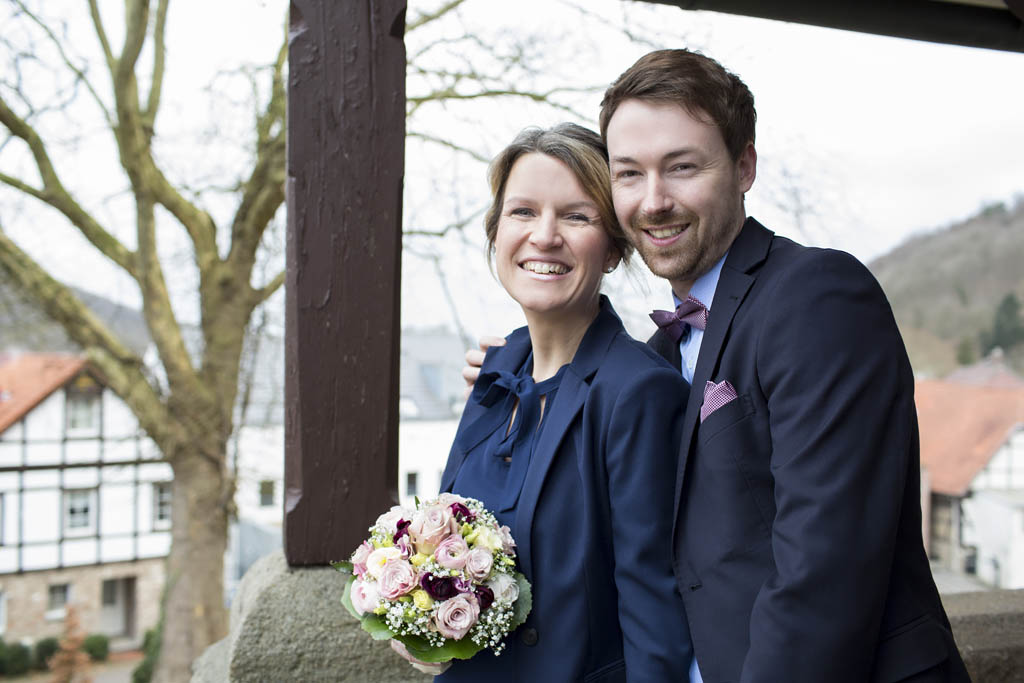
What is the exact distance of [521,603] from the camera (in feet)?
5.10

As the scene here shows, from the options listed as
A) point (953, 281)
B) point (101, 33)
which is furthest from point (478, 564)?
point (953, 281)

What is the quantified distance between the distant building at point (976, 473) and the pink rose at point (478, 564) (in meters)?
23.2

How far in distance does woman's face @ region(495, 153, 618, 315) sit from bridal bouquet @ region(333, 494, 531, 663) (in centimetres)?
47

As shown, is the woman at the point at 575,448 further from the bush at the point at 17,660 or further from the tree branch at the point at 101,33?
the bush at the point at 17,660

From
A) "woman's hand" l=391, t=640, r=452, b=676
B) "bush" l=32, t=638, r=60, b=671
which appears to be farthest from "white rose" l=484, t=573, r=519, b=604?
"bush" l=32, t=638, r=60, b=671

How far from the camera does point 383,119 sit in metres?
2.12

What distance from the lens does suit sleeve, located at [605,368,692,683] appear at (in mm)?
1430

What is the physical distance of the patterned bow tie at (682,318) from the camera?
5.24ft

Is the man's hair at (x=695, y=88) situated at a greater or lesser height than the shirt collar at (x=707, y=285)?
greater

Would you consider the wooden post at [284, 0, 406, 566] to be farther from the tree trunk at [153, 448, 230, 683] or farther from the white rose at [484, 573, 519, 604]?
the tree trunk at [153, 448, 230, 683]

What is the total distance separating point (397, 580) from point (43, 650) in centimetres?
2501

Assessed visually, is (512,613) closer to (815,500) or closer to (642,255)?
(815,500)

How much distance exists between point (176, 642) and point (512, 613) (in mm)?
8544

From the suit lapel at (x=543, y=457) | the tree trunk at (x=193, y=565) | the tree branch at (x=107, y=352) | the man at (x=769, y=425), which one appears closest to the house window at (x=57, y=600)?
the tree trunk at (x=193, y=565)
